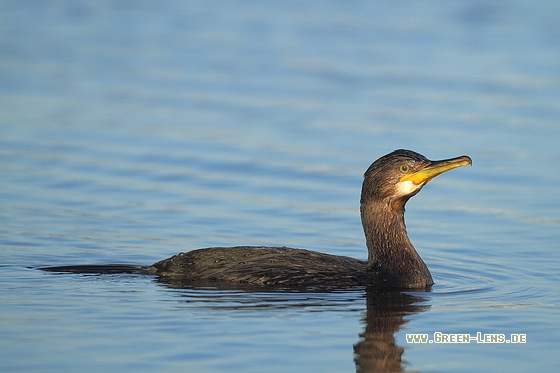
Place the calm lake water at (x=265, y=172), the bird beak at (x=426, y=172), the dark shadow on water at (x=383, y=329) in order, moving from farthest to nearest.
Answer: the bird beak at (x=426, y=172) < the calm lake water at (x=265, y=172) < the dark shadow on water at (x=383, y=329)

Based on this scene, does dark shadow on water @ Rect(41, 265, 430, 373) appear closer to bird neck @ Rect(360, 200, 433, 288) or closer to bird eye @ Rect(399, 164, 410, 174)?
bird neck @ Rect(360, 200, 433, 288)

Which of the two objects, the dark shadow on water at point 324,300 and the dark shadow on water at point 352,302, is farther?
the dark shadow on water at point 324,300

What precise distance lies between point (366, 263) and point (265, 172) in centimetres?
480

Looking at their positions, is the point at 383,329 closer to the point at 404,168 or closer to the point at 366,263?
the point at 366,263

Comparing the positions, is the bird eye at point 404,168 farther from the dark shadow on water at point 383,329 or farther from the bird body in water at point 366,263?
the dark shadow on water at point 383,329

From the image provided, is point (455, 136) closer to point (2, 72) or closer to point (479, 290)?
point (479, 290)

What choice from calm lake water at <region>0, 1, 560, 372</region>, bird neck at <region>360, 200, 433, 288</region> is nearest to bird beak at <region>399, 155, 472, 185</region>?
bird neck at <region>360, 200, 433, 288</region>

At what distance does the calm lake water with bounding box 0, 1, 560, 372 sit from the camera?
9.58 m

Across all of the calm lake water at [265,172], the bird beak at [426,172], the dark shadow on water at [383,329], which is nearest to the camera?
the dark shadow on water at [383,329]

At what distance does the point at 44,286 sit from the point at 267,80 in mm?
12206

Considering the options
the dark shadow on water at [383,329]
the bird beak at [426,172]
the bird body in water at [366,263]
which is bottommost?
the dark shadow on water at [383,329]

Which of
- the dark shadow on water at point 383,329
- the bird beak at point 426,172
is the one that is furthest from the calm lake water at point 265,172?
the bird beak at point 426,172

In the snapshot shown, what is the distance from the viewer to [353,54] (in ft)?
83.5

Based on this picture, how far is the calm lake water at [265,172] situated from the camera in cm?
958
